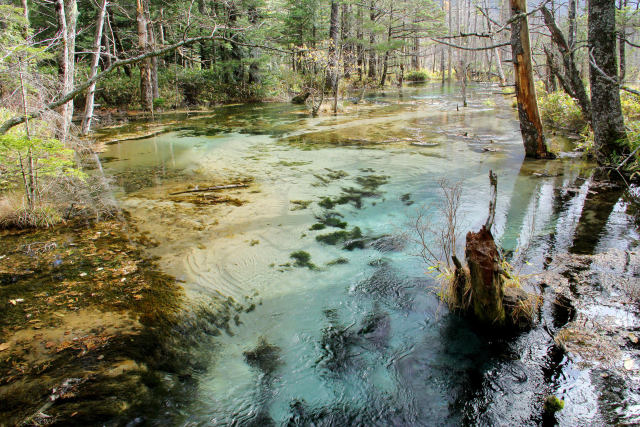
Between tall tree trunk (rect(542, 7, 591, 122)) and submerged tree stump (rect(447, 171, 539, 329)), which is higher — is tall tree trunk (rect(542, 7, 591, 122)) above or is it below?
above

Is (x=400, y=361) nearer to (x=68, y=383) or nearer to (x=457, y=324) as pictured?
(x=457, y=324)

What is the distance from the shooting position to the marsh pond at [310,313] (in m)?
3.09

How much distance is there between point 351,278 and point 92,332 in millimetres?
2990

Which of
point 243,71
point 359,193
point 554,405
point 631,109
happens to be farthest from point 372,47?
point 554,405

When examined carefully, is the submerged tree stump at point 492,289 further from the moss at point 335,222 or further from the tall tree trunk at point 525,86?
the tall tree trunk at point 525,86

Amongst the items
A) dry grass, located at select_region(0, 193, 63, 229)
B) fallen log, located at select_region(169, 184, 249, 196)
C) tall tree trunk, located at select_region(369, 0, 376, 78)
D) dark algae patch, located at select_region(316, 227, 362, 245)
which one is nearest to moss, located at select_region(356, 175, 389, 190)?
dark algae patch, located at select_region(316, 227, 362, 245)

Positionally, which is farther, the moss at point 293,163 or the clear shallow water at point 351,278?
the moss at point 293,163

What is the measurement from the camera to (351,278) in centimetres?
497

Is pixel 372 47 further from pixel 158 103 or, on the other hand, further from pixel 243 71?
pixel 158 103

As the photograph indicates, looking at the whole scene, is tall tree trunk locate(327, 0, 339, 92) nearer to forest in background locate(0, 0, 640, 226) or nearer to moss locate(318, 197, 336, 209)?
forest in background locate(0, 0, 640, 226)

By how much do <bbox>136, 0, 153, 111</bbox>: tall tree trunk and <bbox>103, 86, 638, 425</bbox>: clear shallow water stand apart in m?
8.56

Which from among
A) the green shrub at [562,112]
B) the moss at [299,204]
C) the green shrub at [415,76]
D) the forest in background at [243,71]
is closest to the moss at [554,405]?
the forest in background at [243,71]

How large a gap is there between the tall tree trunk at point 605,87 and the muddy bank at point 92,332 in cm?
766

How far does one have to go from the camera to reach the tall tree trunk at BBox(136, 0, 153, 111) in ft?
56.6
